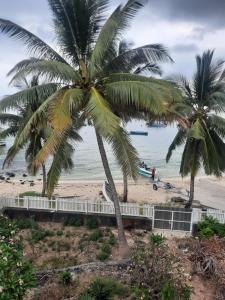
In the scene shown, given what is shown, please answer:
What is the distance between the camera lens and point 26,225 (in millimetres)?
18000

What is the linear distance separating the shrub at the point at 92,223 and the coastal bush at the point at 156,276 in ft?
14.6

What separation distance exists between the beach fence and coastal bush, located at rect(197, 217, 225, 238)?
41cm

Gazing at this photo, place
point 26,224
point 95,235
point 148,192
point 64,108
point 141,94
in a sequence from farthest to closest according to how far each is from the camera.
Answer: point 148,192 → point 26,224 → point 95,235 → point 141,94 → point 64,108

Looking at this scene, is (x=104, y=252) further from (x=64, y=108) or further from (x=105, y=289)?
(x=64, y=108)

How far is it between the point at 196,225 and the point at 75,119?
739 cm

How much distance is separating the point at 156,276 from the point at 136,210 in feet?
18.0

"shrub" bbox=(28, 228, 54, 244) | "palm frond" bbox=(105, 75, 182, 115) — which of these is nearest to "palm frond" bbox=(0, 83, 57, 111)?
"palm frond" bbox=(105, 75, 182, 115)

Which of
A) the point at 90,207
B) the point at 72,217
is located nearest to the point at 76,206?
the point at 72,217

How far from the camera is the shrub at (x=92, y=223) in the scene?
17.7 meters

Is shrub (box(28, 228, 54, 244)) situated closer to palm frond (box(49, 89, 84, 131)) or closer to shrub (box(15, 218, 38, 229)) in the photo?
shrub (box(15, 218, 38, 229))

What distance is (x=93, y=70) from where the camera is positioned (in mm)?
13039

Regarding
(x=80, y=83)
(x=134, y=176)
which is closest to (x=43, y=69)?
(x=80, y=83)

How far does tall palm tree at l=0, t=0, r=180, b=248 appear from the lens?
12.2 m

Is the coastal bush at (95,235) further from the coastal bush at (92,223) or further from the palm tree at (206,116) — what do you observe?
the palm tree at (206,116)
